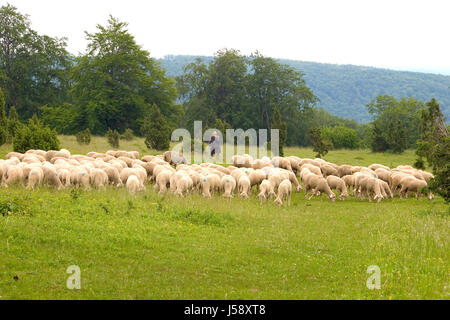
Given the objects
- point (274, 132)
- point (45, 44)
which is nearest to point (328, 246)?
point (274, 132)

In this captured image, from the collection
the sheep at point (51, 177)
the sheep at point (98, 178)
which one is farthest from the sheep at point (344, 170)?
the sheep at point (51, 177)

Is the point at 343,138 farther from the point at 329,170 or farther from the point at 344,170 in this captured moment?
the point at 329,170

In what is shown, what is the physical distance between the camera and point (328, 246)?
1155 cm

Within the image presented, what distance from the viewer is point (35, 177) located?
699 inches

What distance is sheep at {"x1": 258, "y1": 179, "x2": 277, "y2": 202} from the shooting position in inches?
747

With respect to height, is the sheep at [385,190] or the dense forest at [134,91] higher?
the dense forest at [134,91]

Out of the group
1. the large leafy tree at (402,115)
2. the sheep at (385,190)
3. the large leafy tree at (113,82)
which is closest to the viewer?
the sheep at (385,190)

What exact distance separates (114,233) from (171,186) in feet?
27.0

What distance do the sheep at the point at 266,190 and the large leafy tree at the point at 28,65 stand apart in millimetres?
48158

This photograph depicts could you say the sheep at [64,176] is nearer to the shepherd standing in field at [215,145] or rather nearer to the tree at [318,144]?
the shepherd standing in field at [215,145]

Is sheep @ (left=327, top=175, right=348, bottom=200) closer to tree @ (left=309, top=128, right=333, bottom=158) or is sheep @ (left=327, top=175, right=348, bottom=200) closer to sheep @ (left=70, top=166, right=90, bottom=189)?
sheep @ (left=70, top=166, right=90, bottom=189)

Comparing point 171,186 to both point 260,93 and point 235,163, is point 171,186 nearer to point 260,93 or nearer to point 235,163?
point 235,163

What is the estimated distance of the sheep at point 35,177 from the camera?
57.8ft
